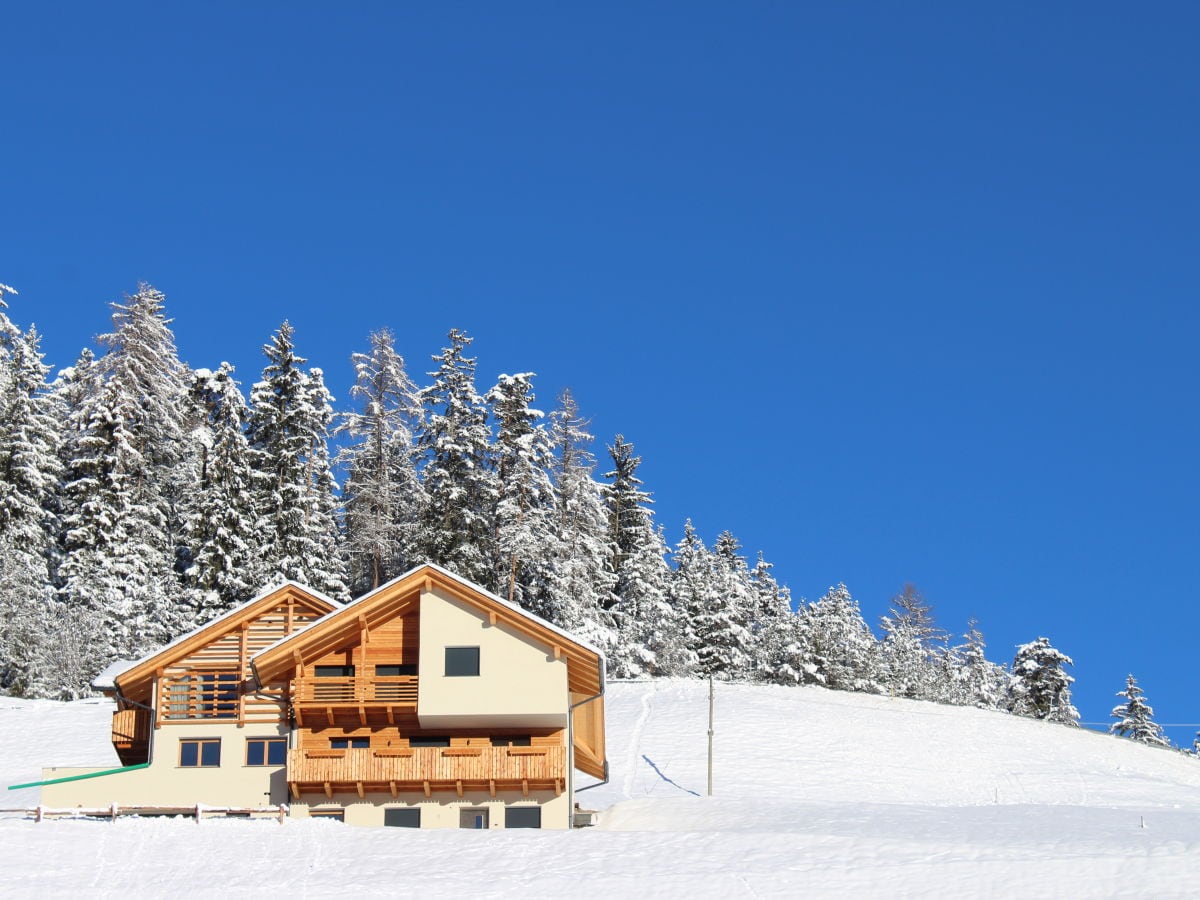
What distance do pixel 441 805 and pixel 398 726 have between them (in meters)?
2.65

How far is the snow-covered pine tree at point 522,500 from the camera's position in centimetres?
6806

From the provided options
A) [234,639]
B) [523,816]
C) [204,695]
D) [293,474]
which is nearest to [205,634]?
[234,639]

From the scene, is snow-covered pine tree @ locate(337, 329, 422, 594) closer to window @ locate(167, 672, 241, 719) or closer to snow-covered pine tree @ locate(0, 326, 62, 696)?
snow-covered pine tree @ locate(0, 326, 62, 696)

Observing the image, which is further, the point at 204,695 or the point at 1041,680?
the point at 1041,680

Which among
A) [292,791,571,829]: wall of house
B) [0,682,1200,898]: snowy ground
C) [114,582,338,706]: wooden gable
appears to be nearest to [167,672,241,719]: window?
[114,582,338,706]: wooden gable

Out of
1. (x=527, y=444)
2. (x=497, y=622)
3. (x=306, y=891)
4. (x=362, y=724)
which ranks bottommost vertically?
(x=306, y=891)

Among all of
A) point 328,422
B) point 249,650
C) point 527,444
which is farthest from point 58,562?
point 249,650

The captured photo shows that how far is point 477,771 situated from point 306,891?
31.5 ft

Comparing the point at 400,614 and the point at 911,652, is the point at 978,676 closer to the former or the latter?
the point at 911,652

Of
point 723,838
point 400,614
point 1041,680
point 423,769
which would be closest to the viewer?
point 723,838

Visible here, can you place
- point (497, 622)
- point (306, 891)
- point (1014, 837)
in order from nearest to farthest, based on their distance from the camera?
point (306, 891) → point (1014, 837) → point (497, 622)

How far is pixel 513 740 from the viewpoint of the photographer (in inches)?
1625

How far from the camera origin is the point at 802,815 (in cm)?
4312

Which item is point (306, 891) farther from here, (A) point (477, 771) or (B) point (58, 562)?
(B) point (58, 562)
